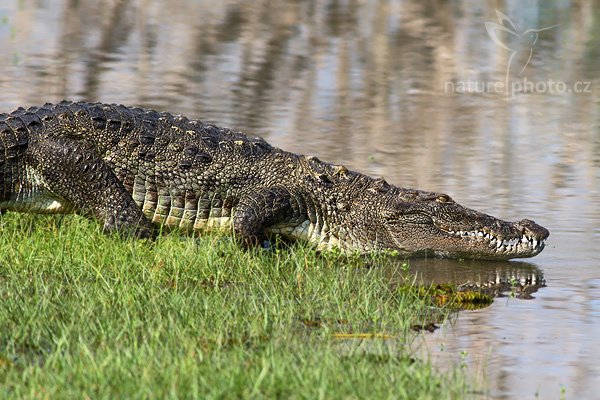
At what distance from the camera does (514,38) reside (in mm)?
20828

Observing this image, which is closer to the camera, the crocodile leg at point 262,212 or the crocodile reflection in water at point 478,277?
the crocodile reflection in water at point 478,277

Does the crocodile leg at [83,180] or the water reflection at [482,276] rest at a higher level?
the crocodile leg at [83,180]

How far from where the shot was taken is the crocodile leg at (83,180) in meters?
8.23

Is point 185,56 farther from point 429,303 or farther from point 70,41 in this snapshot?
point 429,303

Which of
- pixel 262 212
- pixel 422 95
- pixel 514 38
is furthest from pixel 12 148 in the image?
pixel 514 38

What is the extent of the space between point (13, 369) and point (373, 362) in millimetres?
1602

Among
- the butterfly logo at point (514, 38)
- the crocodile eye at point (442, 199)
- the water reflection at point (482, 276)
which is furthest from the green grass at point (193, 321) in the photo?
the butterfly logo at point (514, 38)

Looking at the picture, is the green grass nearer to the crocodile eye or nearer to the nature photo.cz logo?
the crocodile eye

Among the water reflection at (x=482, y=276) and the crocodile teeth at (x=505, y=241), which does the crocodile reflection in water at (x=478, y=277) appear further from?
the crocodile teeth at (x=505, y=241)

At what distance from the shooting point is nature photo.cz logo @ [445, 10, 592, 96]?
652 inches

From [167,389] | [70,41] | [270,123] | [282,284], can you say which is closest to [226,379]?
[167,389]

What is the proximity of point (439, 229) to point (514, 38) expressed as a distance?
12701 mm

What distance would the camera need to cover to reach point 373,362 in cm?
559

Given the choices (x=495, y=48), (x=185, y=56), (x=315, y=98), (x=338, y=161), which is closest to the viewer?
(x=338, y=161)
